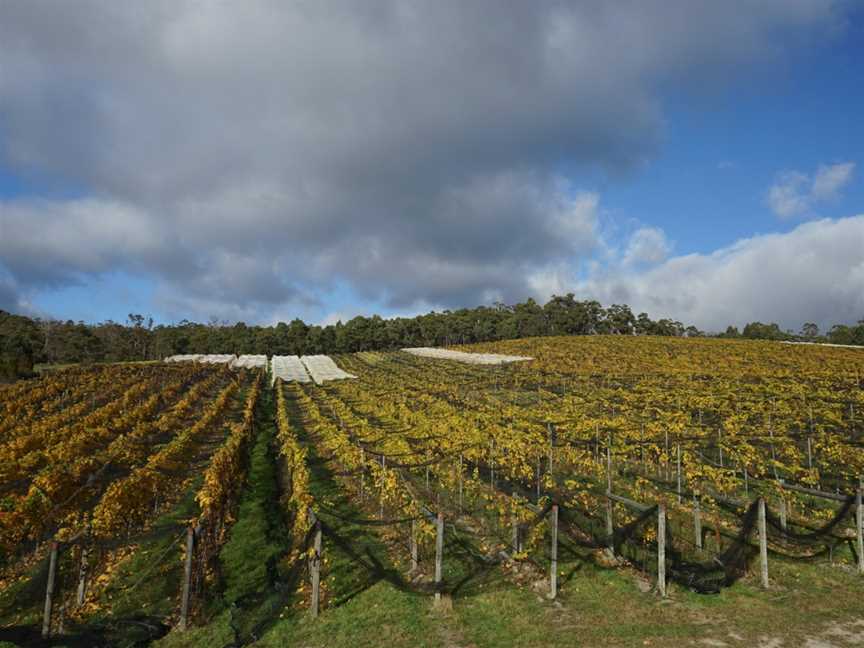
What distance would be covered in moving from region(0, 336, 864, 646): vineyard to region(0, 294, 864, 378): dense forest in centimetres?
8580

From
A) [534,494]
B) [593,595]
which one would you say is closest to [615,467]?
[534,494]

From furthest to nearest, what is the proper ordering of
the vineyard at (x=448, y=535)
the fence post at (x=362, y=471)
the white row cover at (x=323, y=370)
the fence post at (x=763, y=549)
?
1. the white row cover at (x=323, y=370)
2. the fence post at (x=362, y=471)
3. the fence post at (x=763, y=549)
4. the vineyard at (x=448, y=535)

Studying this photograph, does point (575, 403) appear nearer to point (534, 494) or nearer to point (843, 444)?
point (843, 444)

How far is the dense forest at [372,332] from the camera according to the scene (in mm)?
100688

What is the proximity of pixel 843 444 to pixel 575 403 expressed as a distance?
12138 millimetres

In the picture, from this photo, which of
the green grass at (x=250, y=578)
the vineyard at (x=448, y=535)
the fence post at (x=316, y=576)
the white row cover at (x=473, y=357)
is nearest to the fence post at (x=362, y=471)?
the vineyard at (x=448, y=535)

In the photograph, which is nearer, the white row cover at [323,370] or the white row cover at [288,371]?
the white row cover at [323,370]

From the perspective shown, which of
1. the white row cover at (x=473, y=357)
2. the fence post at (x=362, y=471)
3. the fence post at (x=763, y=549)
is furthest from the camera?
the white row cover at (x=473, y=357)

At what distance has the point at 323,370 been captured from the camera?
70000 millimetres

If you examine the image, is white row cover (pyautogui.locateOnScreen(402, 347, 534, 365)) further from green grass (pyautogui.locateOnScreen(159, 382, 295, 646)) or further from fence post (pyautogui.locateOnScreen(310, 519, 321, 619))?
fence post (pyautogui.locateOnScreen(310, 519, 321, 619))

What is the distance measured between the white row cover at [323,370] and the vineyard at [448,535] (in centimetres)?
3712

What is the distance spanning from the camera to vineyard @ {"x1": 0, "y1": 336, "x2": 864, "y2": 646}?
7.73 meters

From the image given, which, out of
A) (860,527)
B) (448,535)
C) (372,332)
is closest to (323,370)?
(372,332)

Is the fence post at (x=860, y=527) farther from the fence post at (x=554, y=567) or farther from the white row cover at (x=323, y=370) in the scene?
the white row cover at (x=323, y=370)
